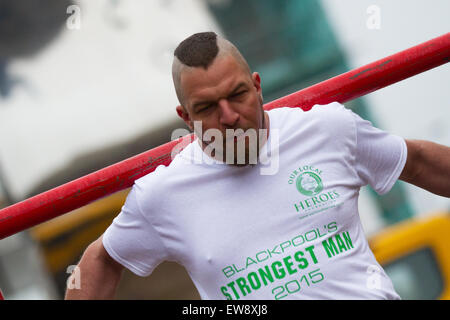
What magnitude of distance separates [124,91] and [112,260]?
15.8ft

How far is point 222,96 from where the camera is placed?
1141 mm

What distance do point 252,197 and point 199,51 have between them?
12.9 inches

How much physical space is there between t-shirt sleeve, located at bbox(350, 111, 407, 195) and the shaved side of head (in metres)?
0.31

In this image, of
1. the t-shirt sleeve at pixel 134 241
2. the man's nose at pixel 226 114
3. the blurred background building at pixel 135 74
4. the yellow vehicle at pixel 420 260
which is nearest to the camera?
the man's nose at pixel 226 114

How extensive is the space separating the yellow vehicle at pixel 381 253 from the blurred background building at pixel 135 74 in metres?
0.57

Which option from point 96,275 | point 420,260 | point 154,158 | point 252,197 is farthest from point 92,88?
point 252,197

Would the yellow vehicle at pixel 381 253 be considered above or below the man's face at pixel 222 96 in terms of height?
below

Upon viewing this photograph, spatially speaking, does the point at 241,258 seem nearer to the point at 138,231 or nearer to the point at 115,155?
the point at 138,231

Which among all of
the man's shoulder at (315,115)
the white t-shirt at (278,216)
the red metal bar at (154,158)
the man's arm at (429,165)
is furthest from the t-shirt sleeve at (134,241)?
the man's arm at (429,165)

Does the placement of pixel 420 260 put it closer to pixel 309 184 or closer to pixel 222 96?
pixel 309 184

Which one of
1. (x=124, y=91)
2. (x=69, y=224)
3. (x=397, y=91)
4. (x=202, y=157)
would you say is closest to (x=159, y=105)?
(x=124, y=91)

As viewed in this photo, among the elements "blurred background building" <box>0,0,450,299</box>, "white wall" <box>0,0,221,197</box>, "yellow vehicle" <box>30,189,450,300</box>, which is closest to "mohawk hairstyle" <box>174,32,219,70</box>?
"yellow vehicle" <box>30,189,450,300</box>

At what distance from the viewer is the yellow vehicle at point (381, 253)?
3959mm

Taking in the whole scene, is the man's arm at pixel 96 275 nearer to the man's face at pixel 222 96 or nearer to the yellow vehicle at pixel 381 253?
the man's face at pixel 222 96
